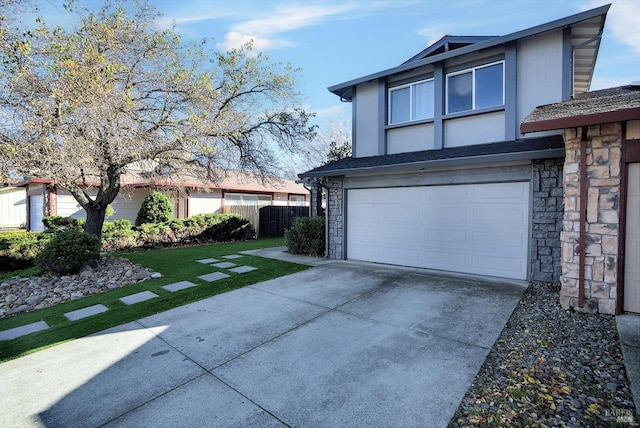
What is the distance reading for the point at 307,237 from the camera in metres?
10.3

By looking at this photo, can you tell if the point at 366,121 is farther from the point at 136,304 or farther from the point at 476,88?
the point at 136,304

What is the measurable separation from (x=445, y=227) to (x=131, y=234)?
11.0 metres

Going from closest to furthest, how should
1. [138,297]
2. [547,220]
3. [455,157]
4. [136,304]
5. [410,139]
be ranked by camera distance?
[136,304] < [138,297] < [547,220] < [455,157] < [410,139]

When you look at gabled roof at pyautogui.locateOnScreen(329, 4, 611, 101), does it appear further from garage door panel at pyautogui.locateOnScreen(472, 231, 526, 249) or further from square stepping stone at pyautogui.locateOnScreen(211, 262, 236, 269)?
square stepping stone at pyautogui.locateOnScreen(211, 262, 236, 269)

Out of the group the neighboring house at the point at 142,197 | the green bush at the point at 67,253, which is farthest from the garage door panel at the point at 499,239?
the green bush at the point at 67,253

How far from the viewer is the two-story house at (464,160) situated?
6.34m

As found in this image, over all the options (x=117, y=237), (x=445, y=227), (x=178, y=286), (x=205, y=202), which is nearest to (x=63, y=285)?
(x=178, y=286)

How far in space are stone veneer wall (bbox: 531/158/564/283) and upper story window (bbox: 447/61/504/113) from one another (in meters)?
2.02

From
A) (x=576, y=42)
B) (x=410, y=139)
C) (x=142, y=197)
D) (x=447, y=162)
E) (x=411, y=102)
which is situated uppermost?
(x=576, y=42)

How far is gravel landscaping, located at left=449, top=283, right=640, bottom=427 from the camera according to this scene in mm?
2482

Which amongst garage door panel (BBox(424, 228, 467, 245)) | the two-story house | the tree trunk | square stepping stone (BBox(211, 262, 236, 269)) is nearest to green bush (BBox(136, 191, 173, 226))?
the tree trunk

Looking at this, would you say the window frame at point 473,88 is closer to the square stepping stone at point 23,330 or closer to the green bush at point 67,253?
the square stepping stone at point 23,330

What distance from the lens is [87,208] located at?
29.5 feet

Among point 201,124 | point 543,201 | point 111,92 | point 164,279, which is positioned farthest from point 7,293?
point 543,201
